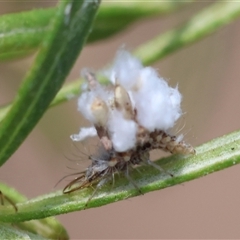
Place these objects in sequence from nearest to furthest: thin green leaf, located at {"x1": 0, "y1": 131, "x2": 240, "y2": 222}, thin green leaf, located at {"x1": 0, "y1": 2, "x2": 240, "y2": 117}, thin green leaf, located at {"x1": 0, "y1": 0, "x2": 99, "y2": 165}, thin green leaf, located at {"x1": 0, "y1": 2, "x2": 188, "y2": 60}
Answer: thin green leaf, located at {"x1": 0, "y1": 0, "x2": 99, "y2": 165}
thin green leaf, located at {"x1": 0, "y1": 131, "x2": 240, "y2": 222}
thin green leaf, located at {"x1": 0, "y1": 2, "x2": 188, "y2": 60}
thin green leaf, located at {"x1": 0, "y1": 2, "x2": 240, "y2": 117}

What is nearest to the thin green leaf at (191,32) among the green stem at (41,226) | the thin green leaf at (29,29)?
the thin green leaf at (29,29)

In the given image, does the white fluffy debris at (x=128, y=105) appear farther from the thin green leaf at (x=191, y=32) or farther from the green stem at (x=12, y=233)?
the thin green leaf at (x=191, y=32)

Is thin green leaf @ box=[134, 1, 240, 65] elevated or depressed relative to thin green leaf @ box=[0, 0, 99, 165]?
elevated

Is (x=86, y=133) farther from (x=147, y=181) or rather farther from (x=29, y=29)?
(x=29, y=29)

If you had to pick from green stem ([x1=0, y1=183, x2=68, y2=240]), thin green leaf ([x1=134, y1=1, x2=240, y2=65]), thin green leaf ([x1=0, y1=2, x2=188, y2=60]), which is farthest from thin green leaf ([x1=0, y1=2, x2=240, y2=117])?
green stem ([x1=0, y1=183, x2=68, y2=240])

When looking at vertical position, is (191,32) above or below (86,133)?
above

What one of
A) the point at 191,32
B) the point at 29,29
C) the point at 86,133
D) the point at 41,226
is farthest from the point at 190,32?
the point at 41,226

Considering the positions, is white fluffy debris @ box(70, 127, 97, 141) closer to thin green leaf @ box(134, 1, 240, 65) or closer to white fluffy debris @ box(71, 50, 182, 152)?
white fluffy debris @ box(71, 50, 182, 152)

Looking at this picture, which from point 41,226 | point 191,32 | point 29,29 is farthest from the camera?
point 191,32
